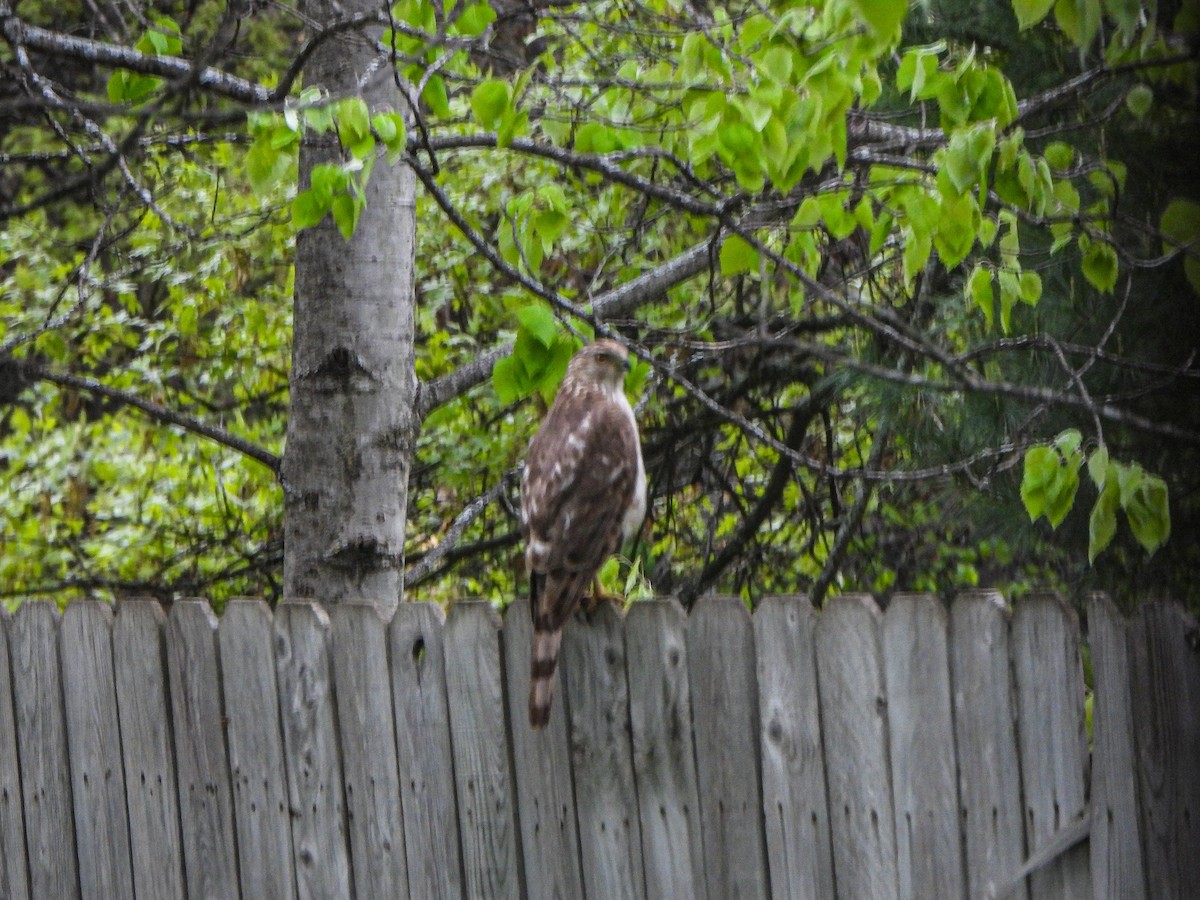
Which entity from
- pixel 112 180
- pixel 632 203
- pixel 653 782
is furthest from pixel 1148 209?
pixel 112 180

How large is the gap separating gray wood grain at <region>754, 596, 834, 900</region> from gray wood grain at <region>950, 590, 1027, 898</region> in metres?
0.32

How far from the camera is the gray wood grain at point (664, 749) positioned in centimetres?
304

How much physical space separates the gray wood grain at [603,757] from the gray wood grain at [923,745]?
0.66 meters

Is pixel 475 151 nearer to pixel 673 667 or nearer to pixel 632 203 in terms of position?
pixel 632 203

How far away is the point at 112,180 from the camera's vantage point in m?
9.20

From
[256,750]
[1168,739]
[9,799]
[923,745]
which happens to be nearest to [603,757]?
[923,745]

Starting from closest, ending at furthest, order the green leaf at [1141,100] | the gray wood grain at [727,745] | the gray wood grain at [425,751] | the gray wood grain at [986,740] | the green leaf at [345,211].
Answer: the gray wood grain at [986,740], the green leaf at [1141,100], the gray wood grain at [727,745], the green leaf at [345,211], the gray wood grain at [425,751]

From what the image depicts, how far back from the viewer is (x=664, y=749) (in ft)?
10.0

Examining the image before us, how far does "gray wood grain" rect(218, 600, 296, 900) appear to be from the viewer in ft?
11.5

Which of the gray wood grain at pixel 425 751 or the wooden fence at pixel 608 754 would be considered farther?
the gray wood grain at pixel 425 751

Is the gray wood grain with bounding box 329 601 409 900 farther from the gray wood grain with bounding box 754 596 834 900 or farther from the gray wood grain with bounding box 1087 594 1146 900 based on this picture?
the gray wood grain with bounding box 1087 594 1146 900

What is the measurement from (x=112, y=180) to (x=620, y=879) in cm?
762

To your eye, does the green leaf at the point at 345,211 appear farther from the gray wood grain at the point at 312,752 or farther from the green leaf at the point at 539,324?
the gray wood grain at the point at 312,752

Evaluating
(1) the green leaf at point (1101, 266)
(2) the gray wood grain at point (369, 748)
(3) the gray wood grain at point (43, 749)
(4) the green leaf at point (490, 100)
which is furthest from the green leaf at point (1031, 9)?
(3) the gray wood grain at point (43, 749)
